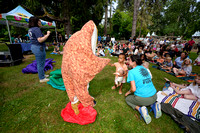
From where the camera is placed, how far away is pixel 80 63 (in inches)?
74.9

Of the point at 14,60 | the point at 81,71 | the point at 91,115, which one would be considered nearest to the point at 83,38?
the point at 81,71

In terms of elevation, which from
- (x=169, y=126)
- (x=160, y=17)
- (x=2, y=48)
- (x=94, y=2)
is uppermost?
(x=160, y=17)

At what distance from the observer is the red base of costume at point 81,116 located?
84.1 inches

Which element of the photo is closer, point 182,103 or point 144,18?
point 182,103

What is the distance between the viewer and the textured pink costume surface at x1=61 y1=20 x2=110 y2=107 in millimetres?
1896

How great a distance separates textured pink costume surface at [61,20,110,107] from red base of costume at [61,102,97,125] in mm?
343

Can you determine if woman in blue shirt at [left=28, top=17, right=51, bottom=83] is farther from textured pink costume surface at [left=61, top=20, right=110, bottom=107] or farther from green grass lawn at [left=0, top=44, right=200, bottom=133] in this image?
textured pink costume surface at [left=61, top=20, right=110, bottom=107]

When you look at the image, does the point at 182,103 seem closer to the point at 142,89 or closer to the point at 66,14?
the point at 142,89

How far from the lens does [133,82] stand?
2.39 meters

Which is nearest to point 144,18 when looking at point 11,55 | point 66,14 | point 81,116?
point 66,14

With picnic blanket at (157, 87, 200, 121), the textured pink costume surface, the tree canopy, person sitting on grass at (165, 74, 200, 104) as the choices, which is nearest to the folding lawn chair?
the textured pink costume surface

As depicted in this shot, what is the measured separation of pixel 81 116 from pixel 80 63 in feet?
4.43

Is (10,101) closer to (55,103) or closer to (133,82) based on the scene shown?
(55,103)

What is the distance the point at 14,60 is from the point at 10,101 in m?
4.52
